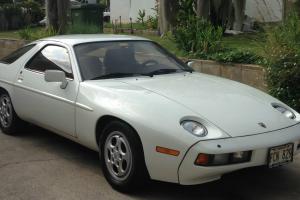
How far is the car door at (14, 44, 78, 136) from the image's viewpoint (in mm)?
5137

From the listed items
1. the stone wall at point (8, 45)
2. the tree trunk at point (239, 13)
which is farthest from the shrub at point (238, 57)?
the tree trunk at point (239, 13)

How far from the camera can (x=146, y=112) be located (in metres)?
4.25

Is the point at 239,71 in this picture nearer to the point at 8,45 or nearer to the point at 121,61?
the point at 121,61

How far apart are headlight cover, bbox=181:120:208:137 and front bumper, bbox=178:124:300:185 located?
109 millimetres

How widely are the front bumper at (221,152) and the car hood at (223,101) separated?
0.29ft

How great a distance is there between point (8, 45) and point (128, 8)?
9650 millimetres

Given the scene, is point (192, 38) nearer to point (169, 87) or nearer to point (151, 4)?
point (169, 87)

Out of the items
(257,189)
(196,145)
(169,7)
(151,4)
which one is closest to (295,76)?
(257,189)

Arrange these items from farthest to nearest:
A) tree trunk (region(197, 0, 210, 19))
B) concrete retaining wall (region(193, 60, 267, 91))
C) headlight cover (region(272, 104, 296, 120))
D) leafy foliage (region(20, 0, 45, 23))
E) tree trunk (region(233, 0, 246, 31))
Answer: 1. leafy foliage (region(20, 0, 45, 23))
2. tree trunk (region(233, 0, 246, 31))
3. tree trunk (region(197, 0, 210, 19))
4. concrete retaining wall (region(193, 60, 267, 91))
5. headlight cover (region(272, 104, 296, 120))

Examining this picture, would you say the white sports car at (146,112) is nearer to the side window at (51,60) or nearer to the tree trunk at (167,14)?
the side window at (51,60)

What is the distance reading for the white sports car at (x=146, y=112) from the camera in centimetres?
399

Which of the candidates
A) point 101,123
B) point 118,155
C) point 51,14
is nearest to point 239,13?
point 51,14

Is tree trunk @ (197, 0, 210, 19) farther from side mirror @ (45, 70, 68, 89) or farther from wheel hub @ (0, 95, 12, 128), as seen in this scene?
side mirror @ (45, 70, 68, 89)

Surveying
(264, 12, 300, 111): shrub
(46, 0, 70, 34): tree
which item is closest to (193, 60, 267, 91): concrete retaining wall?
(264, 12, 300, 111): shrub
